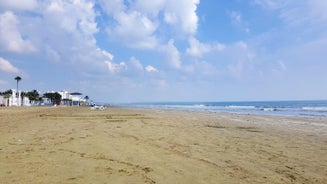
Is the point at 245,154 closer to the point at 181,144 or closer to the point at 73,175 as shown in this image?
the point at 181,144

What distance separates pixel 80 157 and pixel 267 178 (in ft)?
15.5

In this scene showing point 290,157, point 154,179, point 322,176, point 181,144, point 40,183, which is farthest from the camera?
point 181,144

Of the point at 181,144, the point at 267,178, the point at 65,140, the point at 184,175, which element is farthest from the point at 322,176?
the point at 65,140

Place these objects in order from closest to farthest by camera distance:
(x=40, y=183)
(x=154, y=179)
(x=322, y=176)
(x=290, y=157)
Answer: (x=40, y=183) < (x=154, y=179) < (x=322, y=176) < (x=290, y=157)

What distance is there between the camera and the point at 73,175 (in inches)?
278

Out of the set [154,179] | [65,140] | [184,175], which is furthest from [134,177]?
[65,140]

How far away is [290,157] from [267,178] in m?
3.28

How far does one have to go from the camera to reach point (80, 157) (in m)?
9.07

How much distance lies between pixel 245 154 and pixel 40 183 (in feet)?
20.4

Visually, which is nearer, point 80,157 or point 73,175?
point 73,175

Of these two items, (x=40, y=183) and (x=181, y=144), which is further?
(x=181, y=144)

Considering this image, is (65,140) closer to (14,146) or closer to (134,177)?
(14,146)

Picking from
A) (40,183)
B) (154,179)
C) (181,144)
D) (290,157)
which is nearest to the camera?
(40,183)

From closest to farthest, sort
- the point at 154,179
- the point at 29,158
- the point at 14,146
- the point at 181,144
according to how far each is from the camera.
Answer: the point at 154,179
the point at 29,158
the point at 14,146
the point at 181,144
